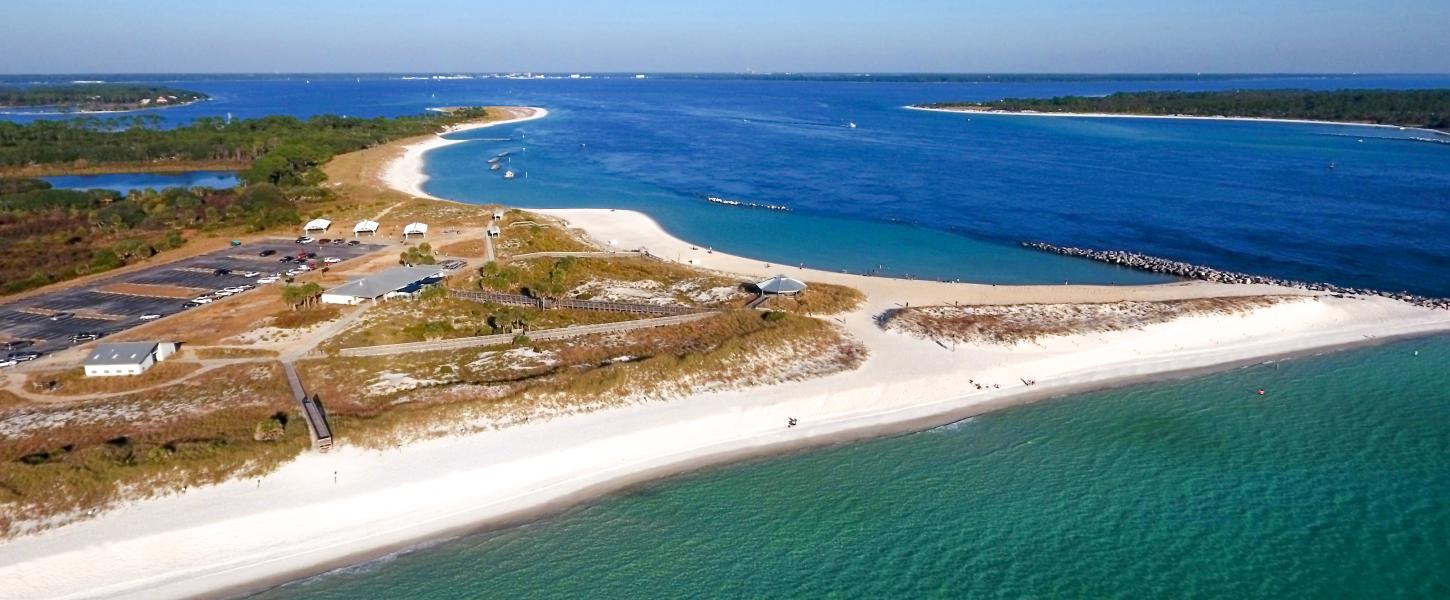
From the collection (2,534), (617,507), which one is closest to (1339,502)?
(617,507)

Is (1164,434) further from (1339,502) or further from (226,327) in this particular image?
(226,327)

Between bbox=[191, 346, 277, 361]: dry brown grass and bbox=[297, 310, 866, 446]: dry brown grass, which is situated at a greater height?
bbox=[191, 346, 277, 361]: dry brown grass

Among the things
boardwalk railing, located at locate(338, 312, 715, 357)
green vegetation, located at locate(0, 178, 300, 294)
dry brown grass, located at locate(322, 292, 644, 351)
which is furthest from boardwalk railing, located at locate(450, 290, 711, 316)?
green vegetation, located at locate(0, 178, 300, 294)

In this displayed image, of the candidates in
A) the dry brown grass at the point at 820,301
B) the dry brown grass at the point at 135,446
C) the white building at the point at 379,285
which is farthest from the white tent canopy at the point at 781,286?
the dry brown grass at the point at 135,446

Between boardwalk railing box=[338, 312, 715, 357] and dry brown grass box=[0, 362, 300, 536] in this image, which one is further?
boardwalk railing box=[338, 312, 715, 357]

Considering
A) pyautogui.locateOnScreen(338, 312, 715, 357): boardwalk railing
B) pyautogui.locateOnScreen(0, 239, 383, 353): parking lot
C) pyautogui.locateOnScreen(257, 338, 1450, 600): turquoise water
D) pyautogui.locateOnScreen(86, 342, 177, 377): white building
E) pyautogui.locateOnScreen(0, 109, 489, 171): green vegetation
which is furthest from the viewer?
pyautogui.locateOnScreen(0, 109, 489, 171): green vegetation

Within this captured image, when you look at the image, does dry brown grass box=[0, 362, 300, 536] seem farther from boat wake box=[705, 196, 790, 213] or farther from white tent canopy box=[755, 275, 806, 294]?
boat wake box=[705, 196, 790, 213]
